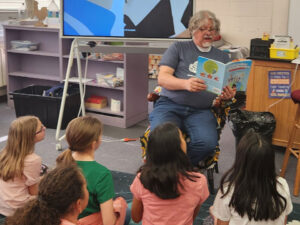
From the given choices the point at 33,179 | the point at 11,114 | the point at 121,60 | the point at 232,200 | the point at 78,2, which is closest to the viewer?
the point at 232,200

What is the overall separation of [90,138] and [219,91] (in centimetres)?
92

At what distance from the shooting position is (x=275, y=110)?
344 cm

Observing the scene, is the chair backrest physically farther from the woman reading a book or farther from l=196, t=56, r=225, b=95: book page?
l=196, t=56, r=225, b=95: book page

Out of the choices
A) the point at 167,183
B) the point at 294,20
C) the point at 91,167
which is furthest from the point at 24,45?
the point at 167,183

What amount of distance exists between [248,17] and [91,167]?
3910mm

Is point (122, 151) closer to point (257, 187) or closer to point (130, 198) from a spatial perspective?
point (130, 198)

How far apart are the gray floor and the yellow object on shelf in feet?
2.71

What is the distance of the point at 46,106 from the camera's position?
412 centimetres

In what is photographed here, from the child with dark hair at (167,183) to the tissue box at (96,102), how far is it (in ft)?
8.71

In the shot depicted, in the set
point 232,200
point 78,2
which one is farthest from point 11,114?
point 232,200

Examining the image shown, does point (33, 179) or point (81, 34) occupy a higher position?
point (81, 34)

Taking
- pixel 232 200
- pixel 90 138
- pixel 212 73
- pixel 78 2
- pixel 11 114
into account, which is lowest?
pixel 11 114

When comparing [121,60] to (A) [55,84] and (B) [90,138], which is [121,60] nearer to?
(A) [55,84]

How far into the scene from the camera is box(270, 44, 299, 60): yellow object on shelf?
327cm
